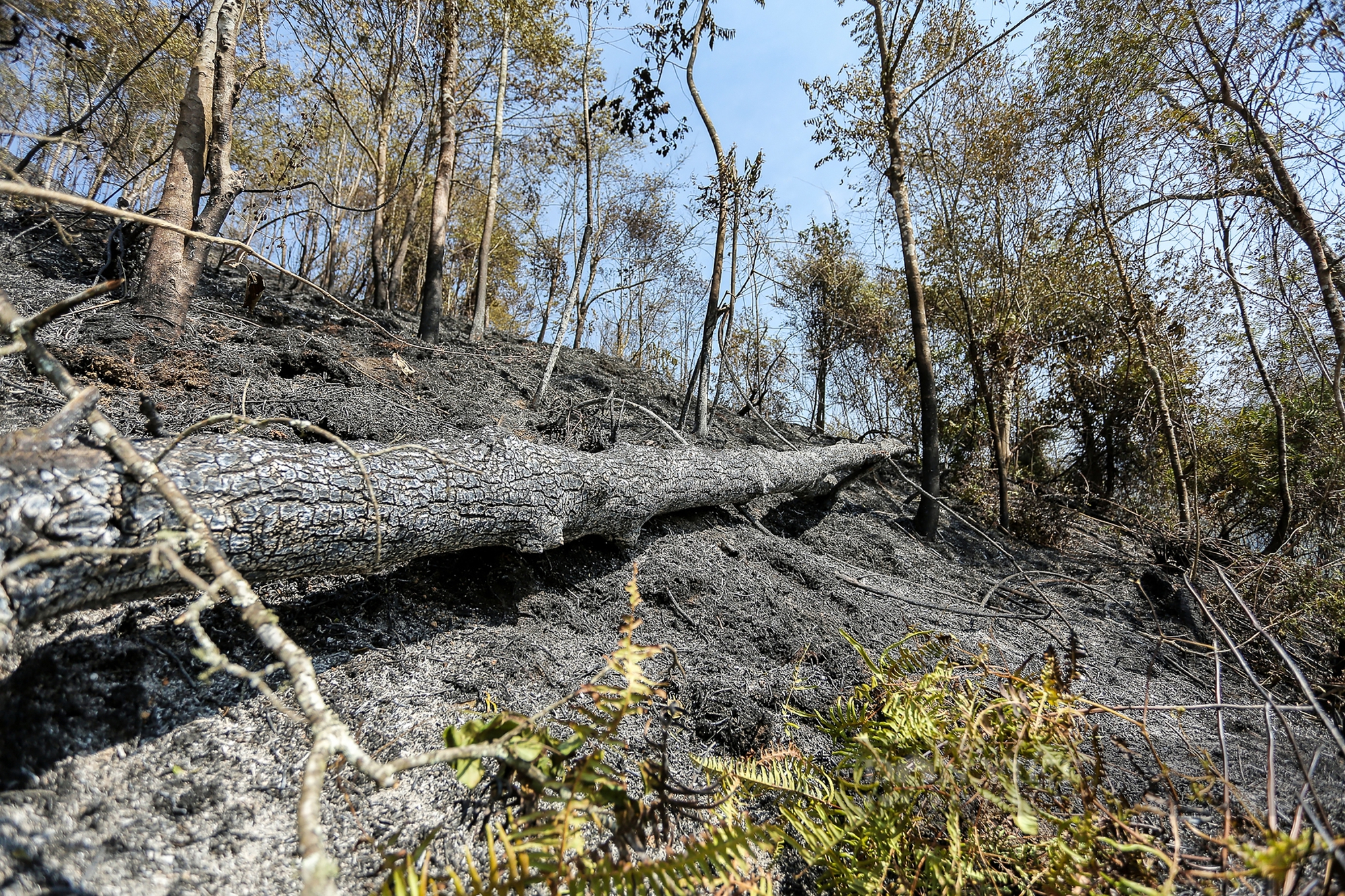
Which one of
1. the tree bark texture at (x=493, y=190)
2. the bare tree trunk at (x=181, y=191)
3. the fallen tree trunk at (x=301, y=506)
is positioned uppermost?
the tree bark texture at (x=493, y=190)

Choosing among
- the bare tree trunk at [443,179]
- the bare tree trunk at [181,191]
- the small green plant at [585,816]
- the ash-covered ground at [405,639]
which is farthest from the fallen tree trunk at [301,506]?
the bare tree trunk at [443,179]

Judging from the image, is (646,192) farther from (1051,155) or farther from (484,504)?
(484,504)

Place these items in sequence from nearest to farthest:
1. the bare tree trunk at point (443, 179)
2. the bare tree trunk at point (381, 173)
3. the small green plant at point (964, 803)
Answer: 1. the small green plant at point (964, 803)
2. the bare tree trunk at point (443, 179)
3. the bare tree trunk at point (381, 173)

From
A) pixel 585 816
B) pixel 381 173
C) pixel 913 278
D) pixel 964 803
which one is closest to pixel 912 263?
pixel 913 278

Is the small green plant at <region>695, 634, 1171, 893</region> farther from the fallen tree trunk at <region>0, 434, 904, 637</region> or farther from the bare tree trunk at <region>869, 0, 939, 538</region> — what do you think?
the bare tree trunk at <region>869, 0, 939, 538</region>

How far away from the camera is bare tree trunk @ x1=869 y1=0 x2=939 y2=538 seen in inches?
189

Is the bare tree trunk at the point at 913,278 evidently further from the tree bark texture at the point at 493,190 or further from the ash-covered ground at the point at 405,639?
the tree bark texture at the point at 493,190

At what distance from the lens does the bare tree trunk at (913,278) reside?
189 inches

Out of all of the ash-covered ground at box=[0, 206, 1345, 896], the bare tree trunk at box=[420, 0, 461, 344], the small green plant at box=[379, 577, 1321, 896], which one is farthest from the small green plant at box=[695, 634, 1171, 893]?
the bare tree trunk at box=[420, 0, 461, 344]

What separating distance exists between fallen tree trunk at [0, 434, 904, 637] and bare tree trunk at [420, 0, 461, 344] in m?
4.15

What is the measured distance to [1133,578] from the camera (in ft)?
15.4

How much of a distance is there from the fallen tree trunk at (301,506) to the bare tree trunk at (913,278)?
297 cm

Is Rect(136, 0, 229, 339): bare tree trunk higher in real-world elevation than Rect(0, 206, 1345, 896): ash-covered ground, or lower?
higher

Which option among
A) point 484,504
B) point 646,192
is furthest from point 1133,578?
point 646,192
